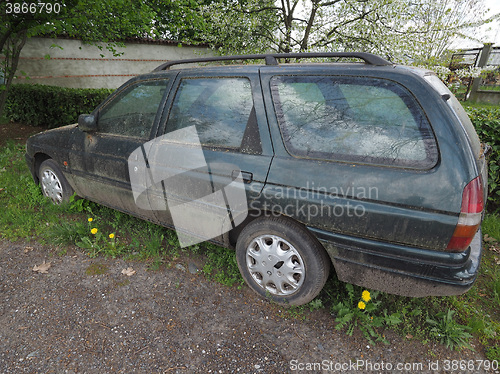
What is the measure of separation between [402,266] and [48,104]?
950 cm

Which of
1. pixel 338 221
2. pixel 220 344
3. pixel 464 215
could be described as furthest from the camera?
pixel 220 344

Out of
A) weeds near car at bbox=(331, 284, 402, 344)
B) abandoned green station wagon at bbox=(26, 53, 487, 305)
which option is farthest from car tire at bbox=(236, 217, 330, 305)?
weeds near car at bbox=(331, 284, 402, 344)

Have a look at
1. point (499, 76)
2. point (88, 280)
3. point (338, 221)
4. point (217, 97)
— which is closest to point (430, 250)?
point (338, 221)

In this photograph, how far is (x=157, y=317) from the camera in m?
2.36

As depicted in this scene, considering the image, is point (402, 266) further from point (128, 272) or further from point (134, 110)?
point (134, 110)

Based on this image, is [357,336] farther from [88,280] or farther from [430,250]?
[88,280]

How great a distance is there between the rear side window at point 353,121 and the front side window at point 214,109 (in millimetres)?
296

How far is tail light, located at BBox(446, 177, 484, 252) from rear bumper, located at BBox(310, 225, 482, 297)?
13 centimetres

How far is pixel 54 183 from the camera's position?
12.7 ft

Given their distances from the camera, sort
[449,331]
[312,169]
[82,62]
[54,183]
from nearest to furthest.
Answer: [312,169], [449,331], [54,183], [82,62]

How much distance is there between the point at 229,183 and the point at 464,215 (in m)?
1.51

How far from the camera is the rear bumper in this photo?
5.91 feet

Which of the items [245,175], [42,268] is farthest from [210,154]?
[42,268]

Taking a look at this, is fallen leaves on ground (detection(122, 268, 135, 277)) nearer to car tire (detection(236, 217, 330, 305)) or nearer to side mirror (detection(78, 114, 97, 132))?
car tire (detection(236, 217, 330, 305))
